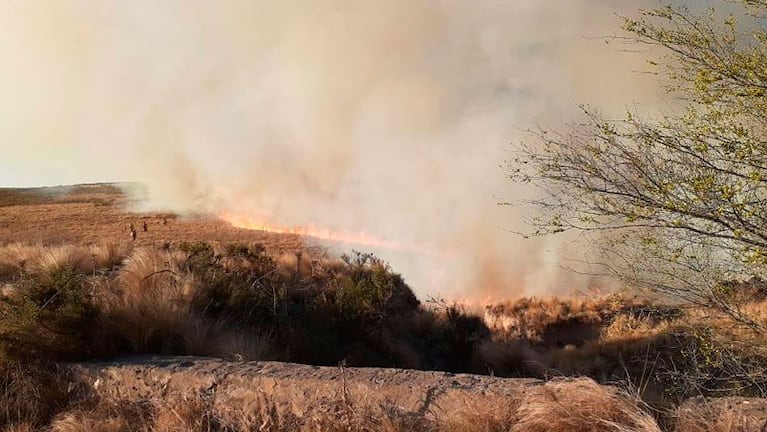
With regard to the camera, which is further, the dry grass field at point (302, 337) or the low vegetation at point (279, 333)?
the low vegetation at point (279, 333)

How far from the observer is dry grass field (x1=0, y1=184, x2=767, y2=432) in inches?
157

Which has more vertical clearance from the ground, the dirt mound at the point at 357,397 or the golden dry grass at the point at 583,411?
the golden dry grass at the point at 583,411

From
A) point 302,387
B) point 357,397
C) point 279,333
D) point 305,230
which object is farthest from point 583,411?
point 305,230

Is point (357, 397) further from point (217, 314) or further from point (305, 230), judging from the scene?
point (305, 230)

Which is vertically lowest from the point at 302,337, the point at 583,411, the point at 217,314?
the point at 302,337

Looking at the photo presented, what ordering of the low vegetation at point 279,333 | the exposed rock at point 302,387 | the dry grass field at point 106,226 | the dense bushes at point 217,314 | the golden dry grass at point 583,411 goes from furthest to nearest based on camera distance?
the dry grass field at point 106,226
the dense bushes at point 217,314
the low vegetation at point 279,333
the exposed rock at point 302,387
the golden dry grass at point 583,411

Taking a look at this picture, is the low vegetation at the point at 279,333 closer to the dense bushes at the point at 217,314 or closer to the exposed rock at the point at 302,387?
the dense bushes at the point at 217,314

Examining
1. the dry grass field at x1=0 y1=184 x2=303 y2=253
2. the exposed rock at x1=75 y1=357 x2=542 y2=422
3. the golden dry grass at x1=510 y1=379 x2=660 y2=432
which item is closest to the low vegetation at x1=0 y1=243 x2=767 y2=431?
the golden dry grass at x1=510 y1=379 x2=660 y2=432

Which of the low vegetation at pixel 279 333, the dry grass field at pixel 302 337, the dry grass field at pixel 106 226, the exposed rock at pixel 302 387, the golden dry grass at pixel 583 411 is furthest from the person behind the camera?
the dry grass field at pixel 106 226

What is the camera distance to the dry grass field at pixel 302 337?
3979 mm

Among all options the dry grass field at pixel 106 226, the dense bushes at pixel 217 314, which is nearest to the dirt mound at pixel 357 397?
the dense bushes at pixel 217 314

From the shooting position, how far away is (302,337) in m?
7.17

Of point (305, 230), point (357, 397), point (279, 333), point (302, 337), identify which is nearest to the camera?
point (357, 397)

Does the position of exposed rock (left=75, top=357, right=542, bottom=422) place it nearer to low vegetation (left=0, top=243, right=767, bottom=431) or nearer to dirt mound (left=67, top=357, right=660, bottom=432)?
dirt mound (left=67, top=357, right=660, bottom=432)
